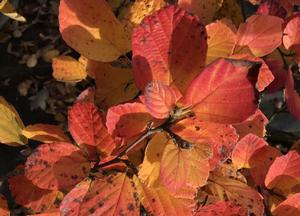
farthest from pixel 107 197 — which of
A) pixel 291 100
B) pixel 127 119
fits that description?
pixel 291 100

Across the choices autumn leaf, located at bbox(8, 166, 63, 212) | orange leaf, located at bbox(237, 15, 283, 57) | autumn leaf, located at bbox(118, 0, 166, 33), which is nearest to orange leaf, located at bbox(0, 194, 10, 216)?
autumn leaf, located at bbox(8, 166, 63, 212)

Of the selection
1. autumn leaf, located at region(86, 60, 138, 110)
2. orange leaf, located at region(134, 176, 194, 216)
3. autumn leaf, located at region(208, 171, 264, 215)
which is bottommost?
autumn leaf, located at region(208, 171, 264, 215)

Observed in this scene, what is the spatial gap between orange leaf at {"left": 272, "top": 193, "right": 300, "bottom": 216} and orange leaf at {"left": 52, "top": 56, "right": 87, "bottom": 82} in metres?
0.43

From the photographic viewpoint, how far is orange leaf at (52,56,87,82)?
0.88 m

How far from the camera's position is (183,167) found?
565 mm

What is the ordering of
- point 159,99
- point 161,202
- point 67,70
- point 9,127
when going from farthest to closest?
point 67,70 → point 9,127 → point 161,202 → point 159,99

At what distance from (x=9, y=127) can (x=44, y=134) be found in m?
0.07

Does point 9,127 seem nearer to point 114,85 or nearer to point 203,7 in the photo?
point 114,85

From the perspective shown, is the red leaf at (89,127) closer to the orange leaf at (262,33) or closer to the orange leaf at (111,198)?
the orange leaf at (111,198)

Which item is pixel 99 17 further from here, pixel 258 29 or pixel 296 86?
pixel 296 86

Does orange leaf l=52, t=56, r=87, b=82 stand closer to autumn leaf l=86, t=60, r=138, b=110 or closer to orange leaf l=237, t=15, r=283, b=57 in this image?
autumn leaf l=86, t=60, r=138, b=110

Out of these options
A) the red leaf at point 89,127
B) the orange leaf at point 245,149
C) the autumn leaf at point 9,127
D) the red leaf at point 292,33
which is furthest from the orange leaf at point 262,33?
the autumn leaf at point 9,127

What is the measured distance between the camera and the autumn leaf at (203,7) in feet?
2.35

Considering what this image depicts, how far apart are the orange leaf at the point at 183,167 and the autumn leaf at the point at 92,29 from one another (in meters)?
0.20
